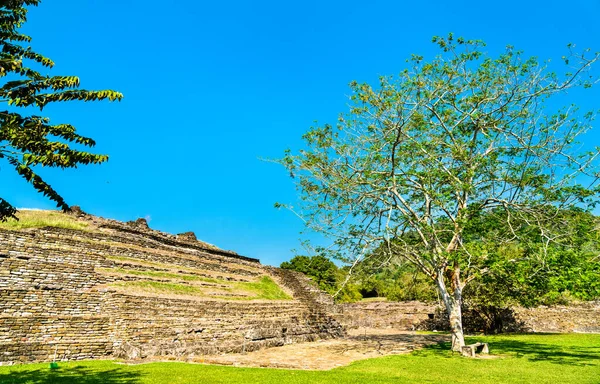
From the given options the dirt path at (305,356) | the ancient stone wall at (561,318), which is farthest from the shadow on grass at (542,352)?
the ancient stone wall at (561,318)

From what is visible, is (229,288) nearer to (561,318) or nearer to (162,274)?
(162,274)

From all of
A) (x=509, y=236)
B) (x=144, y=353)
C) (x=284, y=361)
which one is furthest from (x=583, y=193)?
(x=144, y=353)

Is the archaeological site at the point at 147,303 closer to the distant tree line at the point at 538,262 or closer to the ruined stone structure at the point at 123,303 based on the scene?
the ruined stone structure at the point at 123,303

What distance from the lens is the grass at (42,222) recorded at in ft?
65.4

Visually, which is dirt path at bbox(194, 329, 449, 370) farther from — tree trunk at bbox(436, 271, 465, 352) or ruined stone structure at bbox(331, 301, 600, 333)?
ruined stone structure at bbox(331, 301, 600, 333)

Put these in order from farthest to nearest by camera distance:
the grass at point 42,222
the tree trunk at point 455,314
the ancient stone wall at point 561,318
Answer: the ancient stone wall at point 561,318
the grass at point 42,222
the tree trunk at point 455,314

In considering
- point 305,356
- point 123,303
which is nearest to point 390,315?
point 305,356

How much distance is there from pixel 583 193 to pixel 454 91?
6.10 metres

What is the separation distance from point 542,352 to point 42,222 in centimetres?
2491

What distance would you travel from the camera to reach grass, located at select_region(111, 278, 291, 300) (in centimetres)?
1852

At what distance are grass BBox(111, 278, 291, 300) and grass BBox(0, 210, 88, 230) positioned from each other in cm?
626

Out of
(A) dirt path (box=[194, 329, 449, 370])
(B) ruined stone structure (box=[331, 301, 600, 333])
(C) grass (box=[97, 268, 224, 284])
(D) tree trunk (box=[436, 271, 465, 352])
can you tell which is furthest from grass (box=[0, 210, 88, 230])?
(D) tree trunk (box=[436, 271, 465, 352])

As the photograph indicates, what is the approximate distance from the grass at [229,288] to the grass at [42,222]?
247 inches

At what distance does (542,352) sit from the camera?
15.0 m
